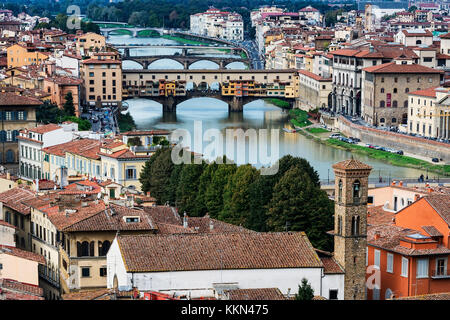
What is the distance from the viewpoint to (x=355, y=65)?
123 feet

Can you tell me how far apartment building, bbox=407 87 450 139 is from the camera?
29750mm

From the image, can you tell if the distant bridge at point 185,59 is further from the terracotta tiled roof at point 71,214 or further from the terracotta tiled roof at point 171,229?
the terracotta tiled roof at point 171,229

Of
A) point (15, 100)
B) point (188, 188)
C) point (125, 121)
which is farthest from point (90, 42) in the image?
point (188, 188)

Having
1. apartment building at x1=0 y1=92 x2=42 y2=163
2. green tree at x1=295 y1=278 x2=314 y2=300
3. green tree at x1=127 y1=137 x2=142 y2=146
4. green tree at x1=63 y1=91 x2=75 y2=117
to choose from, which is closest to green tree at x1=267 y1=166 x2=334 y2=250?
green tree at x1=295 y1=278 x2=314 y2=300

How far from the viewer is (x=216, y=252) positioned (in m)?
8.94

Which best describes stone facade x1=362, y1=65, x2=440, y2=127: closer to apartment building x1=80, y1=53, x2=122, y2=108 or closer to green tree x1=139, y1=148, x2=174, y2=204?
apartment building x1=80, y1=53, x2=122, y2=108

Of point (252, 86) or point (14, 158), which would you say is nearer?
point (14, 158)

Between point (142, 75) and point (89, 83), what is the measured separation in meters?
5.88

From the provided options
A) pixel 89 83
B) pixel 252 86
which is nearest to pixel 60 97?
pixel 89 83

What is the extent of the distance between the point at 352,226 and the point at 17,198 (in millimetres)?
5026

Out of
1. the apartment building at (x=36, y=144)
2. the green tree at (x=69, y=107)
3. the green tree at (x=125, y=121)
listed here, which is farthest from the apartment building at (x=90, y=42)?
the apartment building at (x=36, y=144)

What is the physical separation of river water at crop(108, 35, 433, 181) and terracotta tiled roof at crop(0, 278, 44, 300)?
12.7 meters
